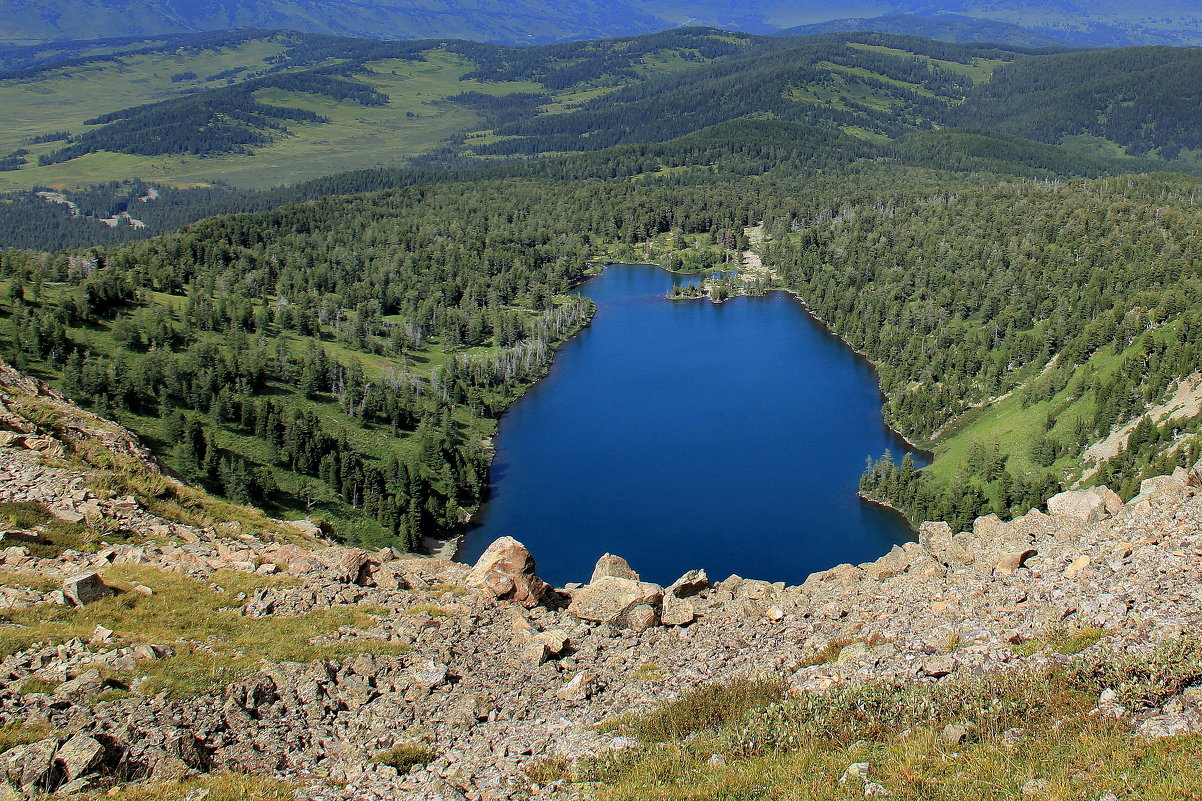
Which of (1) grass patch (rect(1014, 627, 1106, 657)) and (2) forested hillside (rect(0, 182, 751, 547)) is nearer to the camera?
(1) grass patch (rect(1014, 627, 1106, 657))

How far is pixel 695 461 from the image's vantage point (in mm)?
118125

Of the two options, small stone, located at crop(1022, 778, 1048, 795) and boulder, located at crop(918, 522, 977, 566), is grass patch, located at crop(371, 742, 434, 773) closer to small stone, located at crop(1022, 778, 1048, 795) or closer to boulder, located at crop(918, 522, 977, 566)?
small stone, located at crop(1022, 778, 1048, 795)

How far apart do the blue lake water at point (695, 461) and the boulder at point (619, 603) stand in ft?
185

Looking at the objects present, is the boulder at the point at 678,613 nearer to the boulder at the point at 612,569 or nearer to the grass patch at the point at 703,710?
the boulder at the point at 612,569

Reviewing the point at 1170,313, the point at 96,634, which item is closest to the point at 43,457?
the point at 96,634

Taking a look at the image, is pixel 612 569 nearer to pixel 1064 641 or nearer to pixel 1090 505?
pixel 1064 641

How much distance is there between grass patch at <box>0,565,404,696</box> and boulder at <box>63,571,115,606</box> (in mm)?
330

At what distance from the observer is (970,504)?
3757 inches

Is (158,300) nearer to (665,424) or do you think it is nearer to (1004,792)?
(665,424)

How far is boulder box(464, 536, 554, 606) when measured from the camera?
3128 cm

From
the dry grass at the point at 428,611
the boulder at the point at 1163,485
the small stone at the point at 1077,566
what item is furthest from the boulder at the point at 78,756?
the boulder at the point at 1163,485

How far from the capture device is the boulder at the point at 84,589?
2620 cm

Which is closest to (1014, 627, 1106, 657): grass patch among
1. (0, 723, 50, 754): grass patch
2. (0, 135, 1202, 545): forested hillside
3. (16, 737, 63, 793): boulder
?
(16, 737, 63, 793): boulder

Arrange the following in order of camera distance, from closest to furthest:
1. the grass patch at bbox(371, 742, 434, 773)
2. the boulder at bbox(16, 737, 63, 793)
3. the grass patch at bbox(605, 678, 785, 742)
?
the boulder at bbox(16, 737, 63, 793)
the grass patch at bbox(371, 742, 434, 773)
the grass patch at bbox(605, 678, 785, 742)
